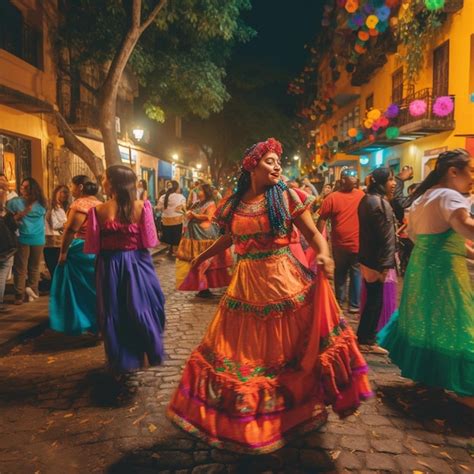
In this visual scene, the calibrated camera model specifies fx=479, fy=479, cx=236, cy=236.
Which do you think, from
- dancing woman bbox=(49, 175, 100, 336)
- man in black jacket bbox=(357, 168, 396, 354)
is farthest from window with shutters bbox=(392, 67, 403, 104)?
dancing woman bbox=(49, 175, 100, 336)

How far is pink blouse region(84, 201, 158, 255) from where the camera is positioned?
4273 mm

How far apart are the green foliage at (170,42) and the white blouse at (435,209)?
11488mm

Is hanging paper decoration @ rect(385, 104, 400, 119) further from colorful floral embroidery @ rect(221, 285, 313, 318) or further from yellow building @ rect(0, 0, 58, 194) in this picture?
colorful floral embroidery @ rect(221, 285, 313, 318)

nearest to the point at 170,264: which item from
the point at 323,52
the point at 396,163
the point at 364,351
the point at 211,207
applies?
the point at 211,207

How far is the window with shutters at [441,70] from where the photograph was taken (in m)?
17.6

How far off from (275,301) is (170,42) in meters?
16.3

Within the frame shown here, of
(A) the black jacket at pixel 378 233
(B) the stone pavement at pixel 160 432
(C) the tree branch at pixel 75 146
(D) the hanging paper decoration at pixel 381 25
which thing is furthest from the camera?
(D) the hanging paper decoration at pixel 381 25

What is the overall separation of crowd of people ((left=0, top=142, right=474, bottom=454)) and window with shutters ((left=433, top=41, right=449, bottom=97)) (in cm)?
1490

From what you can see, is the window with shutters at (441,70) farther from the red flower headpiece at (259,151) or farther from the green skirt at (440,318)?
the red flower headpiece at (259,151)

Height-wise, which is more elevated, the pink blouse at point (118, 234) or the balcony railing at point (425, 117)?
the balcony railing at point (425, 117)

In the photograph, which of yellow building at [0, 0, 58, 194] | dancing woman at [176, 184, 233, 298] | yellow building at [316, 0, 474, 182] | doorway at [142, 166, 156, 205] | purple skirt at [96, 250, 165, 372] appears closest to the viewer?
purple skirt at [96, 250, 165, 372]

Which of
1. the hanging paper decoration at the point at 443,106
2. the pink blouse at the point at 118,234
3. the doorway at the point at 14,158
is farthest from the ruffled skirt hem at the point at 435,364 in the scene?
the hanging paper decoration at the point at 443,106

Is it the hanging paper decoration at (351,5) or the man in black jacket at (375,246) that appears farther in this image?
the hanging paper decoration at (351,5)

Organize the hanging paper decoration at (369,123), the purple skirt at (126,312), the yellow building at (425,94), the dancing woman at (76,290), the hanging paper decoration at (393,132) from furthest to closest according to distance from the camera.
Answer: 1. the hanging paper decoration at (369,123)
2. the hanging paper decoration at (393,132)
3. the yellow building at (425,94)
4. the dancing woman at (76,290)
5. the purple skirt at (126,312)
